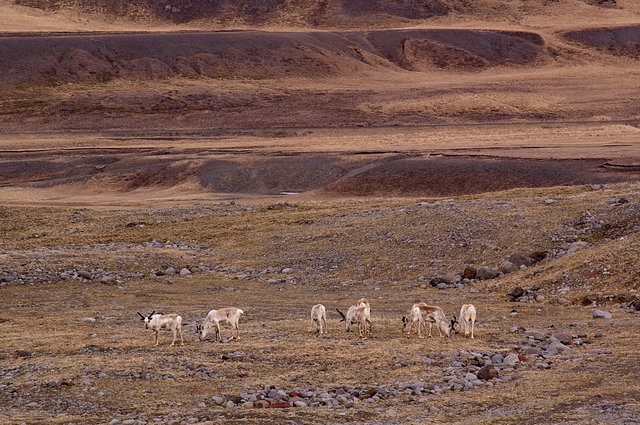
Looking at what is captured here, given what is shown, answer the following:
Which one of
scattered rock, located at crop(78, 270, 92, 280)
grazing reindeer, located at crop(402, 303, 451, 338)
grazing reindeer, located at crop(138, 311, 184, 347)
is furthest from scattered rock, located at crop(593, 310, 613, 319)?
scattered rock, located at crop(78, 270, 92, 280)

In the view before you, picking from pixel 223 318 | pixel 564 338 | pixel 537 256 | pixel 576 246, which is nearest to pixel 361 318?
pixel 223 318

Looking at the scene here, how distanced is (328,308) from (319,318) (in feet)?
14.4

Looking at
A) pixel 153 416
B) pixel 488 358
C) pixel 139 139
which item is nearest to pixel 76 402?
pixel 153 416

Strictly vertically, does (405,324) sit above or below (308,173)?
above

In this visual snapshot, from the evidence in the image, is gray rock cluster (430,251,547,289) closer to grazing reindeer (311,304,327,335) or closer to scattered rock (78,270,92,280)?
grazing reindeer (311,304,327,335)

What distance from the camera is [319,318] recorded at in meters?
17.4

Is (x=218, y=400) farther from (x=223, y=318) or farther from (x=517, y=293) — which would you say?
(x=517, y=293)

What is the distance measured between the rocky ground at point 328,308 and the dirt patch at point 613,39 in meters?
74.4

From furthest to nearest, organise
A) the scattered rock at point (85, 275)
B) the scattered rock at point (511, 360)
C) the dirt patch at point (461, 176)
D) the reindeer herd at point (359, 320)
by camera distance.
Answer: the dirt patch at point (461, 176) → the scattered rock at point (85, 275) → the reindeer herd at point (359, 320) → the scattered rock at point (511, 360)

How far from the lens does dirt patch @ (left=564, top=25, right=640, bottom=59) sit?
341ft

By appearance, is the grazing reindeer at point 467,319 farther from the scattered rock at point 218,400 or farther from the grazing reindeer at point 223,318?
the scattered rock at point 218,400

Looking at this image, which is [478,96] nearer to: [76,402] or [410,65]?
[410,65]

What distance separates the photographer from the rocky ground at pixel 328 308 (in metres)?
12.9

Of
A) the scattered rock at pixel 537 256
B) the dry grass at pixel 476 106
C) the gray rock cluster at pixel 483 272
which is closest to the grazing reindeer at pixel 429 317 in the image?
the gray rock cluster at pixel 483 272
